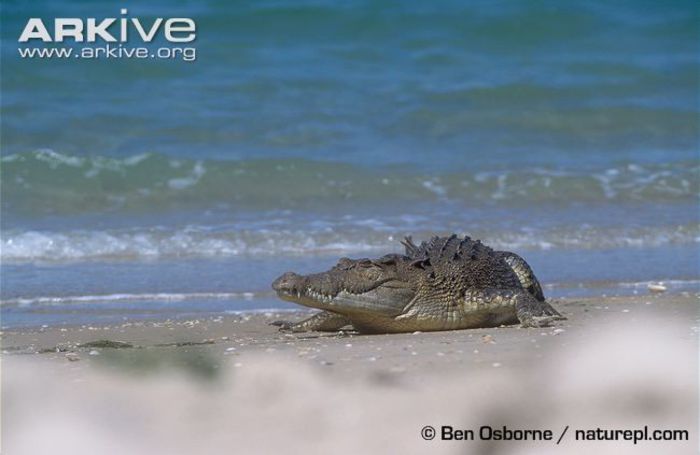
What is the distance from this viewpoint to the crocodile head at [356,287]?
21.5 ft

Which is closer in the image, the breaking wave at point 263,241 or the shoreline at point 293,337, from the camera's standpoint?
the shoreline at point 293,337

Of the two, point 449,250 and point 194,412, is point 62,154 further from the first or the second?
point 194,412

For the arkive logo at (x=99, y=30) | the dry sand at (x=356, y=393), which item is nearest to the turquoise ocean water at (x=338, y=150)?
the arkive logo at (x=99, y=30)

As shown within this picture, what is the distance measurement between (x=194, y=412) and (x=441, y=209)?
8.29 m

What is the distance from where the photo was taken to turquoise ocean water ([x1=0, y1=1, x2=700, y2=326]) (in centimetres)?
1051

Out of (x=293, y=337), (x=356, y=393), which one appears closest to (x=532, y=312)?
(x=293, y=337)

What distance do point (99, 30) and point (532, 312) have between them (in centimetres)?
1403

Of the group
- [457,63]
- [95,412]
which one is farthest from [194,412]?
[457,63]

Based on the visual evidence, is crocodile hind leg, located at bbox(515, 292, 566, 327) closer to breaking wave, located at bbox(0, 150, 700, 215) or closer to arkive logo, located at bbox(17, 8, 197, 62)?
breaking wave, located at bbox(0, 150, 700, 215)

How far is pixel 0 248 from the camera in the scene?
37.0 ft

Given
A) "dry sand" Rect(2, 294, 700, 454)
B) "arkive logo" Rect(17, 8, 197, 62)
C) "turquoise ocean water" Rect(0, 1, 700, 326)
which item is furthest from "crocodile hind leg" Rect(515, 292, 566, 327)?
"arkive logo" Rect(17, 8, 197, 62)

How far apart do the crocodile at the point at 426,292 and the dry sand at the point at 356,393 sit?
34 centimetres

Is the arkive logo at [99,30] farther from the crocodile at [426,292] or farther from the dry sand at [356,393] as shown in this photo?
the dry sand at [356,393]

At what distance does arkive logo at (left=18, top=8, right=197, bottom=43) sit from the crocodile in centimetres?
1253
